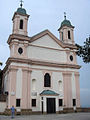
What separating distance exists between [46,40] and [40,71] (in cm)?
676

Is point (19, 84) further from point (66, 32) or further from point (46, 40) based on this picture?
point (66, 32)

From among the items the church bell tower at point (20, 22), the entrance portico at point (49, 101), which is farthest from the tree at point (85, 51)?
the church bell tower at point (20, 22)

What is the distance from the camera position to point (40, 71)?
3181 cm

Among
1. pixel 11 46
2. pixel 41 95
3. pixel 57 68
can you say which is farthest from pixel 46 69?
pixel 11 46

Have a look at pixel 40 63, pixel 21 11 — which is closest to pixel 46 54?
pixel 40 63

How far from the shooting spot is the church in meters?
29.0

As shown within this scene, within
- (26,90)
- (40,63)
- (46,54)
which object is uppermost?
(46,54)

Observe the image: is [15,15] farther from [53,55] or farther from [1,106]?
[1,106]

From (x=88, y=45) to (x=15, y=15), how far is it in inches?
748

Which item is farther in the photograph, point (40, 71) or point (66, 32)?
point (66, 32)

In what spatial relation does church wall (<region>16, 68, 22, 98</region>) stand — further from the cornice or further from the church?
the cornice

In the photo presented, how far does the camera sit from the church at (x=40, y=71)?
1142 inches

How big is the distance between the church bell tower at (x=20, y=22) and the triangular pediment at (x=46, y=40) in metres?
2.23

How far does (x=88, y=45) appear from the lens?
18938 millimetres
